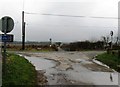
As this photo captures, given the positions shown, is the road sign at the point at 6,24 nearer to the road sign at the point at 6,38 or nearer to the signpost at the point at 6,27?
the signpost at the point at 6,27

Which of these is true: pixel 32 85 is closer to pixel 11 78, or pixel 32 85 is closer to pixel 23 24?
pixel 11 78

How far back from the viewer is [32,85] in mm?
11719

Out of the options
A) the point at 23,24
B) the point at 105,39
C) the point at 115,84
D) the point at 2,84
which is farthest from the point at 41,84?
the point at 105,39

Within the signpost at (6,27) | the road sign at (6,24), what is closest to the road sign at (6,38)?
the signpost at (6,27)

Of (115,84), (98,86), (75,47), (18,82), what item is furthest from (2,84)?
(75,47)

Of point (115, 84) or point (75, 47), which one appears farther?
point (75, 47)

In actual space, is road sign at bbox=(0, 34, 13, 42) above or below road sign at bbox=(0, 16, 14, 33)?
below

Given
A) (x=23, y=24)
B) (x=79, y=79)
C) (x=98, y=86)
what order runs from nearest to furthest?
(x=98, y=86), (x=79, y=79), (x=23, y=24)

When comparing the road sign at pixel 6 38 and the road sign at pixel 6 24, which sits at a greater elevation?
the road sign at pixel 6 24

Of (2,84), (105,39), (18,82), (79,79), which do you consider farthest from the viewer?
(105,39)

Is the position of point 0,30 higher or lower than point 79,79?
higher

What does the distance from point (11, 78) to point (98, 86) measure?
3.72 meters

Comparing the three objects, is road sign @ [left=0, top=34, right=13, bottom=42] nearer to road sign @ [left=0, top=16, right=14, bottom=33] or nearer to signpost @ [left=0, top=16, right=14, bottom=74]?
signpost @ [left=0, top=16, right=14, bottom=74]

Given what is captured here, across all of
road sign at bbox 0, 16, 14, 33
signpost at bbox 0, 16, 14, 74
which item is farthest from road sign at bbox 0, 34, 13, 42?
road sign at bbox 0, 16, 14, 33
